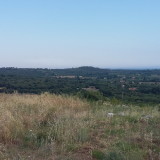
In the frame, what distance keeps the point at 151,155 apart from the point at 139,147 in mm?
486

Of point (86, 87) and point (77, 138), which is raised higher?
point (77, 138)

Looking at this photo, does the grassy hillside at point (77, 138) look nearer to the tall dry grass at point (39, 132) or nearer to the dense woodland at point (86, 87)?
the tall dry grass at point (39, 132)

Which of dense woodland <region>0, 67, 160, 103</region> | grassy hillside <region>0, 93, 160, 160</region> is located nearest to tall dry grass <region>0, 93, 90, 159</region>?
grassy hillside <region>0, 93, 160, 160</region>

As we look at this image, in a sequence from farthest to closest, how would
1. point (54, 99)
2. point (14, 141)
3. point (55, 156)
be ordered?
point (54, 99) → point (14, 141) → point (55, 156)

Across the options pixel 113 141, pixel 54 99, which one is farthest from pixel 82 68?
pixel 113 141

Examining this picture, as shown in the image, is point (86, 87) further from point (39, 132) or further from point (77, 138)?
point (77, 138)

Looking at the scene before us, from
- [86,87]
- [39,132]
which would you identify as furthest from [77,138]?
[86,87]

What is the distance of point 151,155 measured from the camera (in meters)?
5.06

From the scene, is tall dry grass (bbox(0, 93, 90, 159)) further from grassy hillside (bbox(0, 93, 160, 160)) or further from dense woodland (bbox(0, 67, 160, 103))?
dense woodland (bbox(0, 67, 160, 103))

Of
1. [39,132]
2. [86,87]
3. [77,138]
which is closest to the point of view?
[77,138]

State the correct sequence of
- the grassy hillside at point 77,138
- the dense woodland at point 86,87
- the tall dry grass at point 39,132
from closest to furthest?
the grassy hillside at point 77,138
the tall dry grass at point 39,132
the dense woodland at point 86,87

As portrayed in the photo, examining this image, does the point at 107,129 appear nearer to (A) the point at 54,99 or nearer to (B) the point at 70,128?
(B) the point at 70,128

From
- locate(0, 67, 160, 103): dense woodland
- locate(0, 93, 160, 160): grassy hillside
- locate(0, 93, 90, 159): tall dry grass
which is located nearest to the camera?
locate(0, 93, 160, 160): grassy hillside

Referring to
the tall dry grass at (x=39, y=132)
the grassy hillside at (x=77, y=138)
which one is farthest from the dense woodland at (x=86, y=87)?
the tall dry grass at (x=39, y=132)
